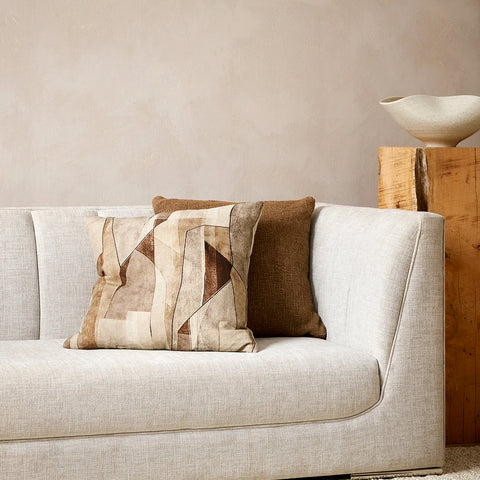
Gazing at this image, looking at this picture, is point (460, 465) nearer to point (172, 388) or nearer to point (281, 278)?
point (281, 278)

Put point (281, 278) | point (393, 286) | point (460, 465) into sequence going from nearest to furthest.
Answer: point (393, 286)
point (460, 465)
point (281, 278)

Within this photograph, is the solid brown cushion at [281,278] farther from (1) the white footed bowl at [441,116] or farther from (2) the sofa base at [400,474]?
(1) the white footed bowl at [441,116]

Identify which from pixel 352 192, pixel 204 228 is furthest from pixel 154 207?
pixel 352 192

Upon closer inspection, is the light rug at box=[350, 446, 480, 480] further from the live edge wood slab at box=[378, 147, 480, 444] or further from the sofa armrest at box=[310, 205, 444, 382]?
the sofa armrest at box=[310, 205, 444, 382]

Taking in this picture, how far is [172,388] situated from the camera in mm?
2096

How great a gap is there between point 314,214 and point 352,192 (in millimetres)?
965

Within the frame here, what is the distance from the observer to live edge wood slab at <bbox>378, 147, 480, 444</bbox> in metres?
2.69

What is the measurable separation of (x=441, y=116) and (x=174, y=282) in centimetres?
117

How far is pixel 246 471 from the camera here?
2.18 m

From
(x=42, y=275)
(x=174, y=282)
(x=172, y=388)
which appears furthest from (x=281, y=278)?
(x=42, y=275)

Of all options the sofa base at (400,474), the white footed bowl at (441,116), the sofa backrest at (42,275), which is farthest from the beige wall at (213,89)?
the sofa base at (400,474)

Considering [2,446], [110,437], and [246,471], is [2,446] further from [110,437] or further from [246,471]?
[246,471]

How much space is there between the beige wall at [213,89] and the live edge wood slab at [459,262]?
947mm

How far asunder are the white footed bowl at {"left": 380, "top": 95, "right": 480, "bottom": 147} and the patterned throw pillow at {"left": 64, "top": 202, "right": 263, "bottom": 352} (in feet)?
2.47
